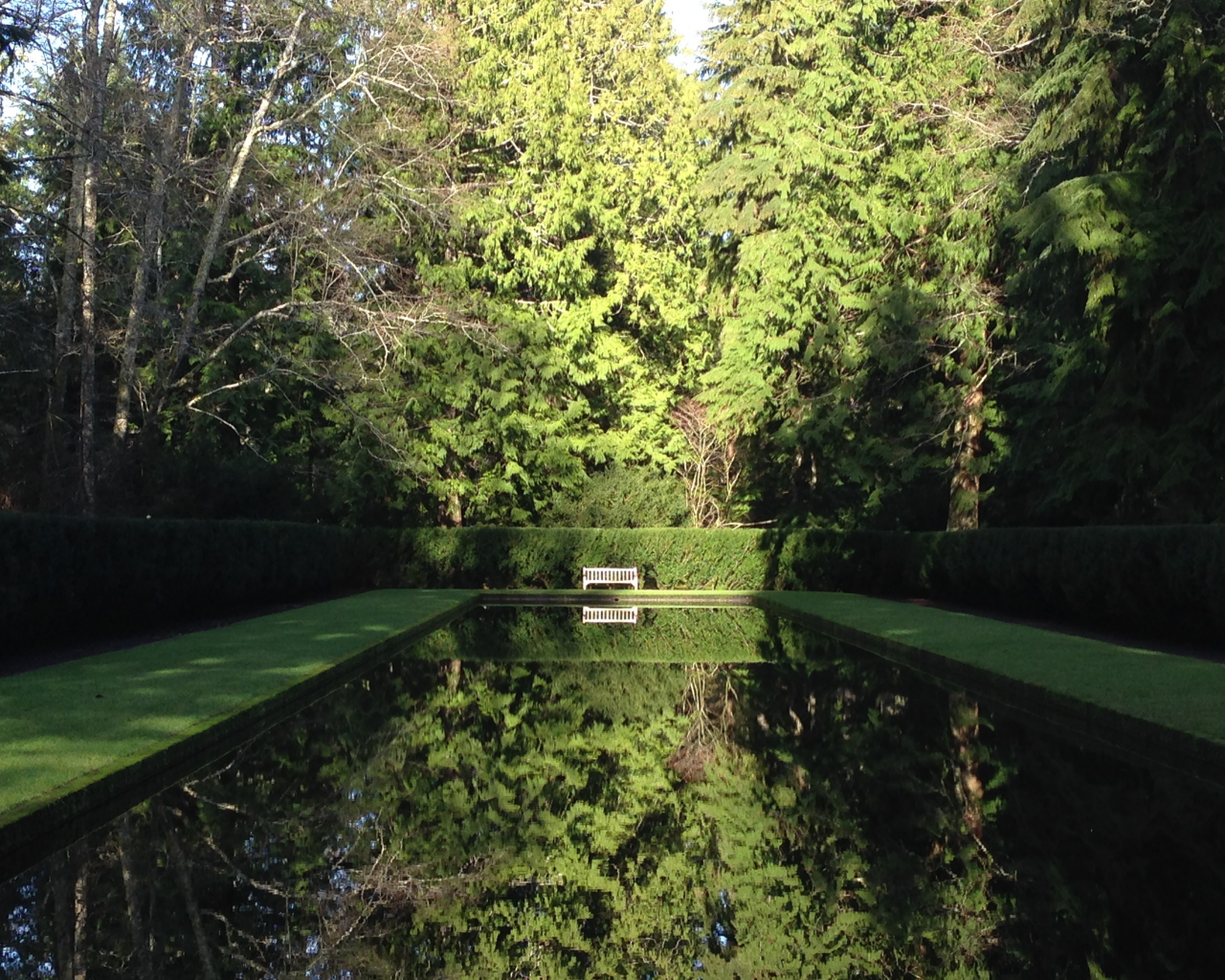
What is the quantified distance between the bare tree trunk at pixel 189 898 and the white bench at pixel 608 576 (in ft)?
78.3

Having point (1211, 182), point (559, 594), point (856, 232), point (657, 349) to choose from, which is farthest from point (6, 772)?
point (657, 349)

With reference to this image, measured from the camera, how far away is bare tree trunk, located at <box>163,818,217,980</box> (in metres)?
4.43

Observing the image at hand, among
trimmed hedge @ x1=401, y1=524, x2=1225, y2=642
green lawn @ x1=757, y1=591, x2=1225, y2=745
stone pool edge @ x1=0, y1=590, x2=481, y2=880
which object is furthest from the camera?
trimmed hedge @ x1=401, y1=524, x2=1225, y2=642

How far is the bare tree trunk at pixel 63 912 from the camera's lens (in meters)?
4.38

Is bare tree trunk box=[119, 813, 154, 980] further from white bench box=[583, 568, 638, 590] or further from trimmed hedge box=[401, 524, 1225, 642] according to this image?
white bench box=[583, 568, 638, 590]

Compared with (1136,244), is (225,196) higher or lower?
higher

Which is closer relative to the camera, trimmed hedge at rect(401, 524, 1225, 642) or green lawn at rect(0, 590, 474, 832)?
green lawn at rect(0, 590, 474, 832)

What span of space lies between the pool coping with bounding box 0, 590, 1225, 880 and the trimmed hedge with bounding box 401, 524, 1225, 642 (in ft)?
4.16

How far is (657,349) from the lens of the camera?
1449 inches

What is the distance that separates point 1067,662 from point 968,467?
1556cm

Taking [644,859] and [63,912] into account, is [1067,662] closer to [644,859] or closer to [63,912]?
[644,859]

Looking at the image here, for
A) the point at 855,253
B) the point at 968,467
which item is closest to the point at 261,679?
the point at 968,467

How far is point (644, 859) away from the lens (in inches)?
230

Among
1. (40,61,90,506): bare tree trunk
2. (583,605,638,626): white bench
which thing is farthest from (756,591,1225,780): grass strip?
(40,61,90,506): bare tree trunk
